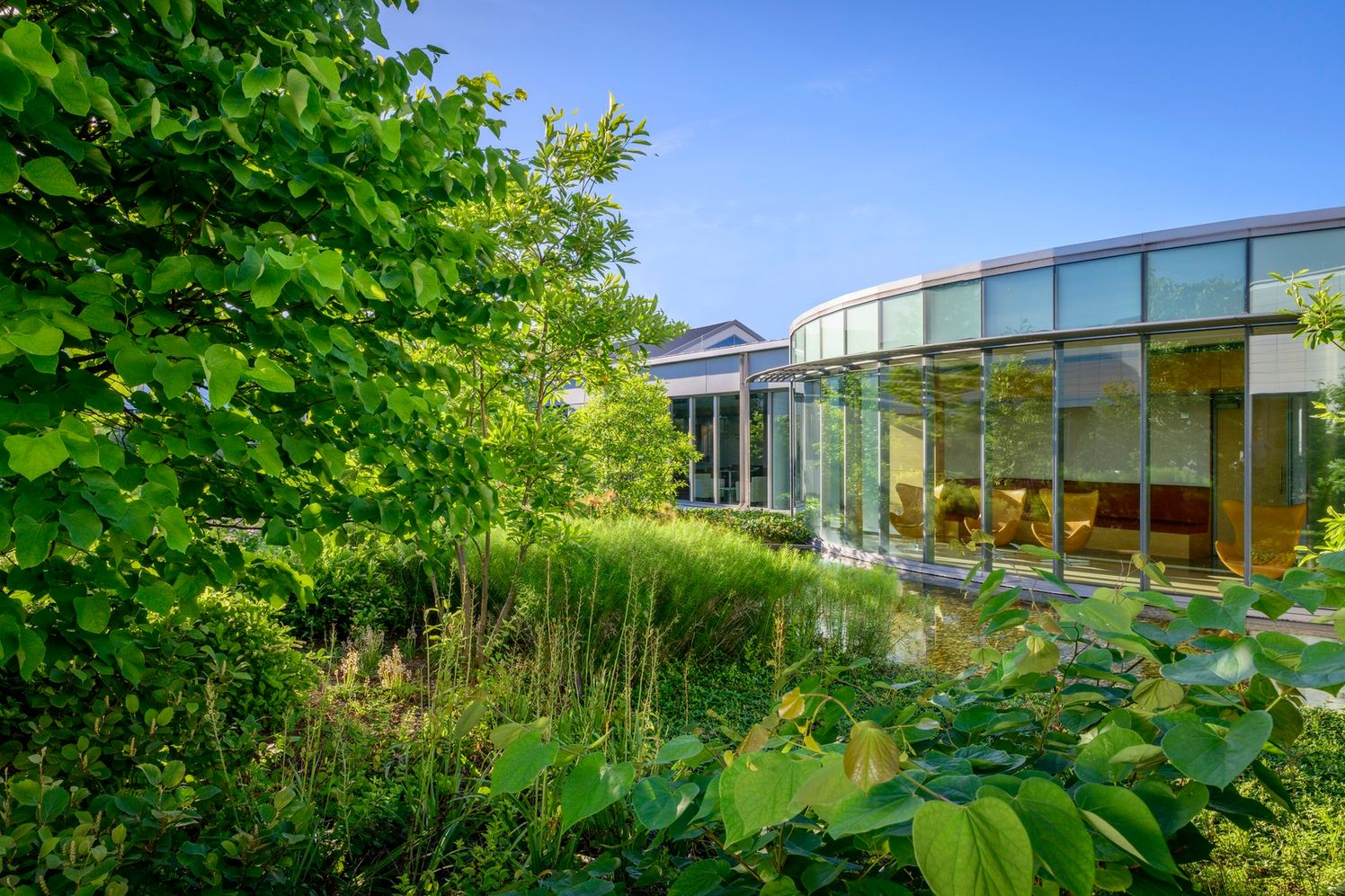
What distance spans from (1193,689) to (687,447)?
11014mm

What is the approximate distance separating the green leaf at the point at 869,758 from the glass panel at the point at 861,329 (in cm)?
1234

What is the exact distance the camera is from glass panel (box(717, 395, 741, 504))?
20000 mm

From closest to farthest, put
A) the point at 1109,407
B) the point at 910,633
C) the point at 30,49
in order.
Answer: the point at 30,49, the point at 910,633, the point at 1109,407

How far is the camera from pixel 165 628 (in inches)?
108

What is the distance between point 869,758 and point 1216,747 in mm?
393

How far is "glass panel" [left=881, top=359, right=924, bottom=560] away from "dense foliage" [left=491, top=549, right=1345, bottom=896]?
1073 centimetres

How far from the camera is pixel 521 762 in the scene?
843 mm

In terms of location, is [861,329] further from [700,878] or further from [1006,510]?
[700,878]

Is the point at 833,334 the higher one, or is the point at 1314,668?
the point at 833,334

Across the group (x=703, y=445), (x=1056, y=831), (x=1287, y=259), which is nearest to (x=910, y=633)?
(x=1287, y=259)

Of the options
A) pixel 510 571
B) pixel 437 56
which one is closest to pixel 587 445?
pixel 510 571

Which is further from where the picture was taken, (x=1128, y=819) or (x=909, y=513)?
(x=909, y=513)

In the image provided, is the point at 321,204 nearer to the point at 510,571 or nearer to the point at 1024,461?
the point at 510,571

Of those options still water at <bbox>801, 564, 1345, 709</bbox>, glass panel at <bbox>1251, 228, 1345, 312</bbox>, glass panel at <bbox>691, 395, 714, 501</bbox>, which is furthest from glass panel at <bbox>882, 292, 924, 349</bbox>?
glass panel at <bbox>691, 395, 714, 501</bbox>
